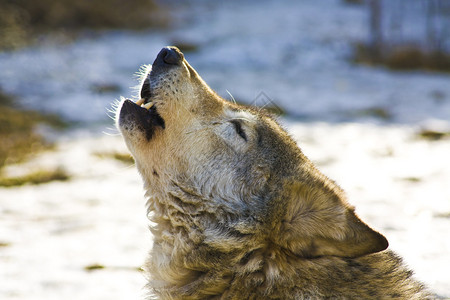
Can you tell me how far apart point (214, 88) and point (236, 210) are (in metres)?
7.18

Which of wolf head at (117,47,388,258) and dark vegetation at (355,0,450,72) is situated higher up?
dark vegetation at (355,0,450,72)

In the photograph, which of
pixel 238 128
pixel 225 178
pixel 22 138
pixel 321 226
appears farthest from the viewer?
pixel 22 138

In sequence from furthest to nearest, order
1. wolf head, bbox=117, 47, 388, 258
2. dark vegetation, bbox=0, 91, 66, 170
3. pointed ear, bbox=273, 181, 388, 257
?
dark vegetation, bbox=0, 91, 66, 170
wolf head, bbox=117, 47, 388, 258
pointed ear, bbox=273, 181, 388, 257

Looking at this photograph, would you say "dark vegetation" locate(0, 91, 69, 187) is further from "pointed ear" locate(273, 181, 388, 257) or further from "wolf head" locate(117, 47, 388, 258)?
"pointed ear" locate(273, 181, 388, 257)

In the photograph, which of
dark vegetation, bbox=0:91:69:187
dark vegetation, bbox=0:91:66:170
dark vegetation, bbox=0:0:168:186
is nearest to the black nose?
dark vegetation, bbox=0:91:69:187

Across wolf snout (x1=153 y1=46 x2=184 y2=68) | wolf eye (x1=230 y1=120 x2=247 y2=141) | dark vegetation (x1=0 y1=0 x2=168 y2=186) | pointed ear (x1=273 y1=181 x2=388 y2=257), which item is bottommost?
pointed ear (x1=273 y1=181 x2=388 y2=257)

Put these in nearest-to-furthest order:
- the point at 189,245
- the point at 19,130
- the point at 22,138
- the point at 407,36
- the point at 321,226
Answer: the point at 321,226, the point at 189,245, the point at 22,138, the point at 19,130, the point at 407,36

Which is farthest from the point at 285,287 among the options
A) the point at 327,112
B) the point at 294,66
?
the point at 294,66

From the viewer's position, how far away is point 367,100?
9742 mm

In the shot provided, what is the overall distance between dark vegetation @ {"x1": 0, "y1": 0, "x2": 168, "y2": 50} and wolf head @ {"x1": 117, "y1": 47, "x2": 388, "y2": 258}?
10.2m

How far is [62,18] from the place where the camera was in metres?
14.1

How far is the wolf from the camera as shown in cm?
262

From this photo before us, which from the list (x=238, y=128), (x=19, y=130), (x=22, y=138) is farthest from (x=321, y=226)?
(x=19, y=130)

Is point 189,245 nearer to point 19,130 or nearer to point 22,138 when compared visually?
point 22,138
